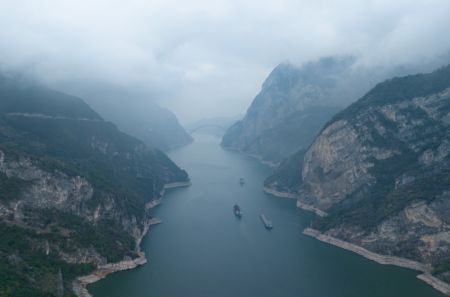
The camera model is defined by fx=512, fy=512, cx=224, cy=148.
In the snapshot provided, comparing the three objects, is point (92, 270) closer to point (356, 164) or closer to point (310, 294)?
point (310, 294)

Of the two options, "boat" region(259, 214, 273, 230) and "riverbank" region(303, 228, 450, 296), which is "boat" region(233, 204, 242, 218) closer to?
"boat" region(259, 214, 273, 230)

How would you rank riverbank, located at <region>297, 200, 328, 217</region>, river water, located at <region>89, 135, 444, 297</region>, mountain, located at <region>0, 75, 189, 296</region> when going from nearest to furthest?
mountain, located at <region>0, 75, 189, 296</region> → river water, located at <region>89, 135, 444, 297</region> → riverbank, located at <region>297, 200, 328, 217</region>

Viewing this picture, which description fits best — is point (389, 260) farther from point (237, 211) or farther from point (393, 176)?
point (237, 211)

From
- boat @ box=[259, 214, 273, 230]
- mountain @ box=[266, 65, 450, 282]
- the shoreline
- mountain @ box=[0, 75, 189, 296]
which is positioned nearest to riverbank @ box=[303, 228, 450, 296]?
mountain @ box=[266, 65, 450, 282]

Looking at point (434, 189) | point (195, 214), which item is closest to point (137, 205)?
point (195, 214)

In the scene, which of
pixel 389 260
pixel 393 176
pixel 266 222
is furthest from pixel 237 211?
pixel 389 260

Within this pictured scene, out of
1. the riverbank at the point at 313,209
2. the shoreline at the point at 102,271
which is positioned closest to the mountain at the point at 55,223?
the shoreline at the point at 102,271
